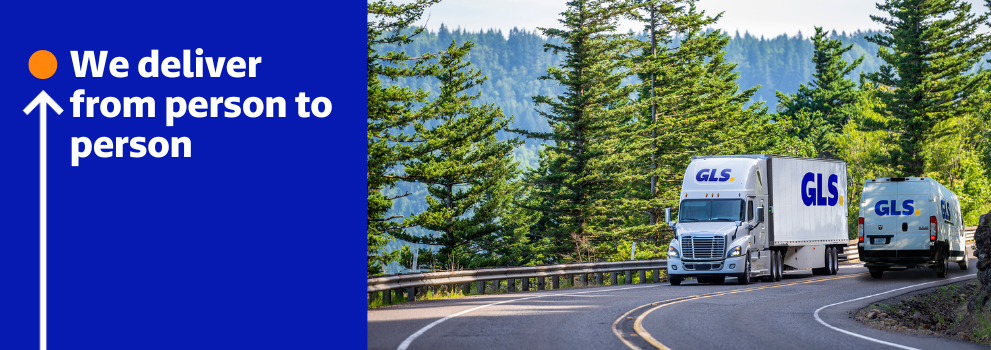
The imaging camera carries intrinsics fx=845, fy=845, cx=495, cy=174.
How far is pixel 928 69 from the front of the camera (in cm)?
5400

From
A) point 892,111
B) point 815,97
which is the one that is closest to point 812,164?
point 892,111

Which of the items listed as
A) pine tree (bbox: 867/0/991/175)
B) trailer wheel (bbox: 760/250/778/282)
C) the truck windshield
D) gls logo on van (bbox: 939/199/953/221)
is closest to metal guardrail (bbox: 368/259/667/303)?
the truck windshield

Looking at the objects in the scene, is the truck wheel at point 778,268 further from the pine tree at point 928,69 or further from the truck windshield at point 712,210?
the pine tree at point 928,69

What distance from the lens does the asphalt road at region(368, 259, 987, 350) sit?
35.6ft

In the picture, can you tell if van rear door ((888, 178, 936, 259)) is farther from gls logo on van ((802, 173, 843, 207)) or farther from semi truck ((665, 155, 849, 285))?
semi truck ((665, 155, 849, 285))

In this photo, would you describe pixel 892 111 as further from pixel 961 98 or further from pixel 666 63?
pixel 666 63

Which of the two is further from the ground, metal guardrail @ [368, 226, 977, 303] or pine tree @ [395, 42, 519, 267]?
pine tree @ [395, 42, 519, 267]

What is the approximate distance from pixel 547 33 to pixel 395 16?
1616cm

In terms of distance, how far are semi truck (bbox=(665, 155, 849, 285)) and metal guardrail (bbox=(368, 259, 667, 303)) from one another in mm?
2298

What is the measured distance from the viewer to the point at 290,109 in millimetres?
9109

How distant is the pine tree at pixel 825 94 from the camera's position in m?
92.6

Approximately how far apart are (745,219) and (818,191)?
4875mm

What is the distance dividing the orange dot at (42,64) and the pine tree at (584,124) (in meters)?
35.5

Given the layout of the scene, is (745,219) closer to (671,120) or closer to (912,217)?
(912,217)
